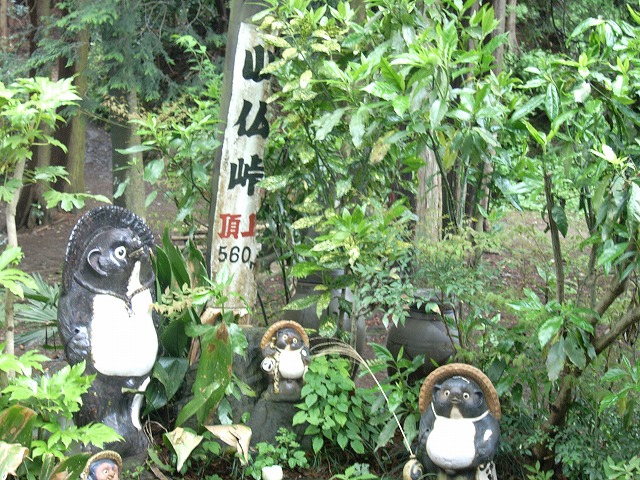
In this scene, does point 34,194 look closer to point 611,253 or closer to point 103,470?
point 103,470

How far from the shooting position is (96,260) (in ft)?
13.7

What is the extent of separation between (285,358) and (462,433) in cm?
111

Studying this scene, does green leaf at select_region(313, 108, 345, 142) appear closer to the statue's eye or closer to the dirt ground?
the statue's eye

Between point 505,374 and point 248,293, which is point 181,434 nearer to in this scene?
point 248,293

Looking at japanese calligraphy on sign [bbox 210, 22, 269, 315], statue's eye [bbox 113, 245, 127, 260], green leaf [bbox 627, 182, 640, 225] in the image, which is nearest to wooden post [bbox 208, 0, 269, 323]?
japanese calligraphy on sign [bbox 210, 22, 269, 315]

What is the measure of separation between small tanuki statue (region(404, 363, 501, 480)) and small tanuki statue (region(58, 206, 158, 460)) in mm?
1486

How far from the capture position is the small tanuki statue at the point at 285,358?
4.46m

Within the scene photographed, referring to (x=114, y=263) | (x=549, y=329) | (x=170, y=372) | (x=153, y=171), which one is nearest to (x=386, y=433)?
(x=549, y=329)

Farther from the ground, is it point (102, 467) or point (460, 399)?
→ point (460, 399)

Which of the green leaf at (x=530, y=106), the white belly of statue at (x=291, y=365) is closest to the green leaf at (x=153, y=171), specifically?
the white belly of statue at (x=291, y=365)

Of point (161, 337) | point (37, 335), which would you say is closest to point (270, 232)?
point (161, 337)

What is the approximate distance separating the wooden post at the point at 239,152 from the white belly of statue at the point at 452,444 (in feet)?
5.70

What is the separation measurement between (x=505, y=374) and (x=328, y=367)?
945 millimetres

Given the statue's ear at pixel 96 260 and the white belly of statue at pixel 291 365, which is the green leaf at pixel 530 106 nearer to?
the white belly of statue at pixel 291 365
